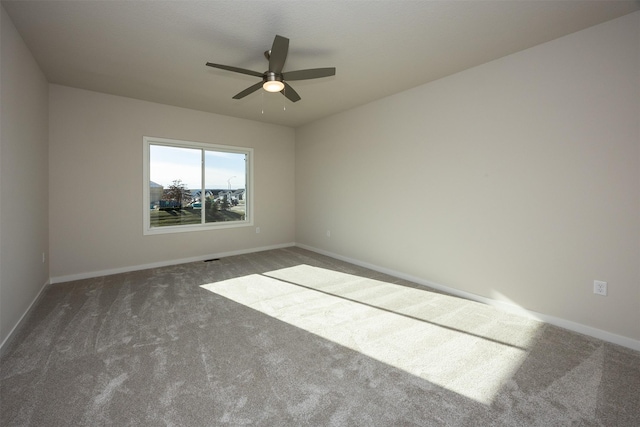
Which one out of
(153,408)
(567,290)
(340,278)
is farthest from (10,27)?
(567,290)

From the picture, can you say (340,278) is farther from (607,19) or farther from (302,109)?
(607,19)

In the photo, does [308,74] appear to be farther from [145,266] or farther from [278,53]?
[145,266]

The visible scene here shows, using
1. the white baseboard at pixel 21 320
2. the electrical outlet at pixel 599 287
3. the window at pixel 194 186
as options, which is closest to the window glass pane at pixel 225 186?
the window at pixel 194 186

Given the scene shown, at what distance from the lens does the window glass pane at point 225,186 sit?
5.35 metres

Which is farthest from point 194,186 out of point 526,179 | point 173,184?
point 526,179

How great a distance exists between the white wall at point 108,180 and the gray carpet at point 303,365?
0.96m

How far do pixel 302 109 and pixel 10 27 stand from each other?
11.2 feet

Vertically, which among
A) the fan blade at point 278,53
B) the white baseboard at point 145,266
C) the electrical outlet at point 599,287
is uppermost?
the fan blade at point 278,53

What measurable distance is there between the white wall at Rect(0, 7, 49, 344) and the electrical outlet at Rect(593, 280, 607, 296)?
16.3 feet

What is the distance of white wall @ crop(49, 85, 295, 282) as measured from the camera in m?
3.91

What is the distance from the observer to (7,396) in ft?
5.71

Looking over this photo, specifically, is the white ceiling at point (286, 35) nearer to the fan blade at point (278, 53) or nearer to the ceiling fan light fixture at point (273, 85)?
the fan blade at point (278, 53)

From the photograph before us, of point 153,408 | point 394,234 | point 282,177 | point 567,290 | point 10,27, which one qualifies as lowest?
point 153,408

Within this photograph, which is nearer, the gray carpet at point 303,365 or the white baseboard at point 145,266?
the gray carpet at point 303,365
